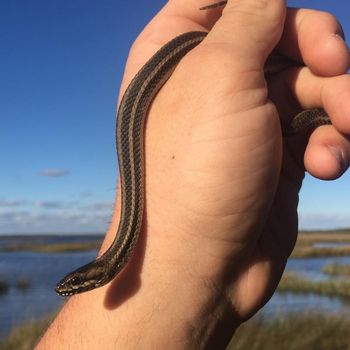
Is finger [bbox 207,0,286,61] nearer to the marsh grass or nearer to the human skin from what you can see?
the human skin

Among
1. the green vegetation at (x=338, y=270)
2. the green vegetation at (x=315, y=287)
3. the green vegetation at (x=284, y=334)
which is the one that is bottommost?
the green vegetation at (x=338, y=270)

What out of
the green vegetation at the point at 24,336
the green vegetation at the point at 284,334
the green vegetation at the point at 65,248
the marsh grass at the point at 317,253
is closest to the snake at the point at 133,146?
the green vegetation at the point at 284,334

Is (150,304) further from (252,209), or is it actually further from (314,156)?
(314,156)

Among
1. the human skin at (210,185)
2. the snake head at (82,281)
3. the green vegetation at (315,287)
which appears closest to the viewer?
the human skin at (210,185)

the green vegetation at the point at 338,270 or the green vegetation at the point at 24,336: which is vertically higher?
the green vegetation at the point at 24,336

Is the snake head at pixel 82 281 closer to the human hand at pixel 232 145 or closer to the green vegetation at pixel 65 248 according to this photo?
the human hand at pixel 232 145

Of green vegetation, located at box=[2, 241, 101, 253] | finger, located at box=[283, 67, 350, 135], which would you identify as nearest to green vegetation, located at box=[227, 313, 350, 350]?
finger, located at box=[283, 67, 350, 135]
